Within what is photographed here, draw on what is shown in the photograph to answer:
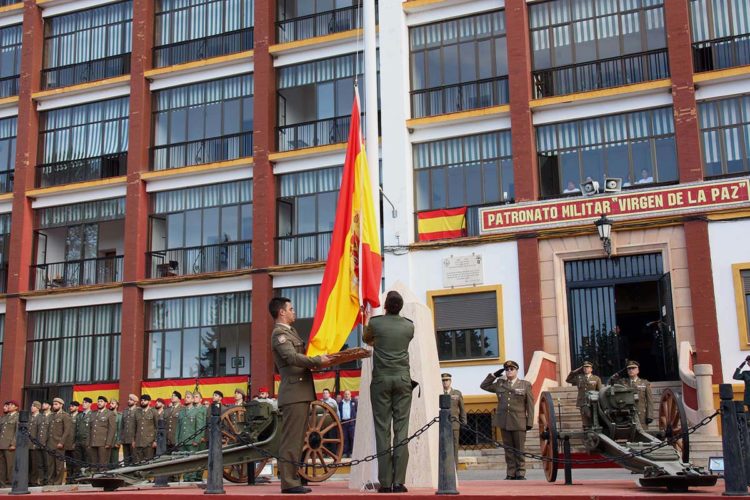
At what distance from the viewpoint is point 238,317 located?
26.4 m

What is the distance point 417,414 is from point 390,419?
3.32ft

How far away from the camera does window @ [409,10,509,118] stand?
24359mm

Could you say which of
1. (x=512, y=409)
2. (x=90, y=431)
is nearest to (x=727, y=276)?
(x=512, y=409)

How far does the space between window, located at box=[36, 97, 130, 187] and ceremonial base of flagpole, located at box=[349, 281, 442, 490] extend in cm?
2080

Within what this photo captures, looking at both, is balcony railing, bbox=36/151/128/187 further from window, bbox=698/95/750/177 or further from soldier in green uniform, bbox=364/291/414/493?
soldier in green uniform, bbox=364/291/414/493

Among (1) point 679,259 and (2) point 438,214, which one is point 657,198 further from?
(2) point 438,214

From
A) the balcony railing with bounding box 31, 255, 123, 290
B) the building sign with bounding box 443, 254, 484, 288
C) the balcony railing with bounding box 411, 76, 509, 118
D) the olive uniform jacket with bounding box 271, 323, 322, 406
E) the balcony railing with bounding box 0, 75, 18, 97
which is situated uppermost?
the balcony railing with bounding box 0, 75, 18, 97

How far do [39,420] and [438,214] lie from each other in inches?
448

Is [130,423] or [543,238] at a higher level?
[543,238]

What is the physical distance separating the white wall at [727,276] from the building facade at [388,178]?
0.17 ft

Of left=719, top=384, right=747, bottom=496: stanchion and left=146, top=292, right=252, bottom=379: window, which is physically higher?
left=146, top=292, right=252, bottom=379: window

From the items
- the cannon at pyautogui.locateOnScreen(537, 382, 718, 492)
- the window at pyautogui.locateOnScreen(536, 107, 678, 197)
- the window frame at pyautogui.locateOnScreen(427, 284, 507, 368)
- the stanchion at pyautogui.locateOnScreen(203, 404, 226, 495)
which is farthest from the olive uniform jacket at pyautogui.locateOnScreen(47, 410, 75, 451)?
the window at pyautogui.locateOnScreen(536, 107, 678, 197)

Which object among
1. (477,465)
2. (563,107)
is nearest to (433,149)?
(563,107)

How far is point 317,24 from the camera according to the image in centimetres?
2731
